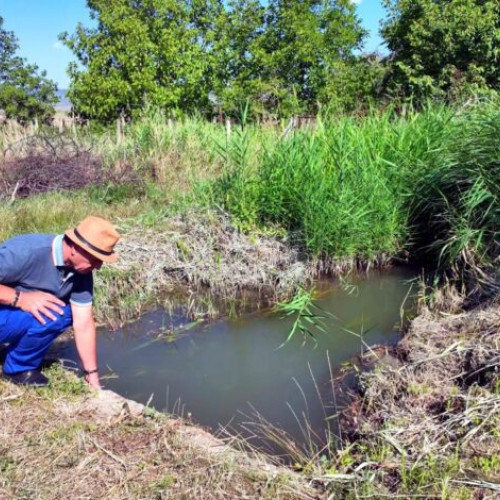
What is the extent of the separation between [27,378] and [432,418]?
7.76 ft

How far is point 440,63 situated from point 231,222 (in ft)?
35.8

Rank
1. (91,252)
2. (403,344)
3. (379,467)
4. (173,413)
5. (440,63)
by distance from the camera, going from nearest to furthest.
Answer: (379,467), (91,252), (173,413), (403,344), (440,63)

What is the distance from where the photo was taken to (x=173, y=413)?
3.46m

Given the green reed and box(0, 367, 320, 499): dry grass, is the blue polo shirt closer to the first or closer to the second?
box(0, 367, 320, 499): dry grass

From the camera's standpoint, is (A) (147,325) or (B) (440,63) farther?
(B) (440,63)

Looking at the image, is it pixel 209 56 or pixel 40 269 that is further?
→ pixel 209 56

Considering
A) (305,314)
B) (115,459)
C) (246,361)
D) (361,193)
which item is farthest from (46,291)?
(361,193)

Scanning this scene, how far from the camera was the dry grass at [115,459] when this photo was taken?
249cm

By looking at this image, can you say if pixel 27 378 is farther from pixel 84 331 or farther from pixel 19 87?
pixel 19 87

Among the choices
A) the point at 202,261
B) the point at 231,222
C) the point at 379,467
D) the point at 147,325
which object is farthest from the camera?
the point at 231,222

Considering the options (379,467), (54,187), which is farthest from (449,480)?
(54,187)

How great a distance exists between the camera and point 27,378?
11.3 ft

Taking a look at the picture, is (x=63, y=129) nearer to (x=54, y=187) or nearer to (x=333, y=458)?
(x=54, y=187)

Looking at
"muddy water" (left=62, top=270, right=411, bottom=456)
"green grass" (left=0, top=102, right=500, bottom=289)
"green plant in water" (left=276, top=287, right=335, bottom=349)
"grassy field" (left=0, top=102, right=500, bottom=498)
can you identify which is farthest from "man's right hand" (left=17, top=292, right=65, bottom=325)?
"green grass" (left=0, top=102, right=500, bottom=289)
